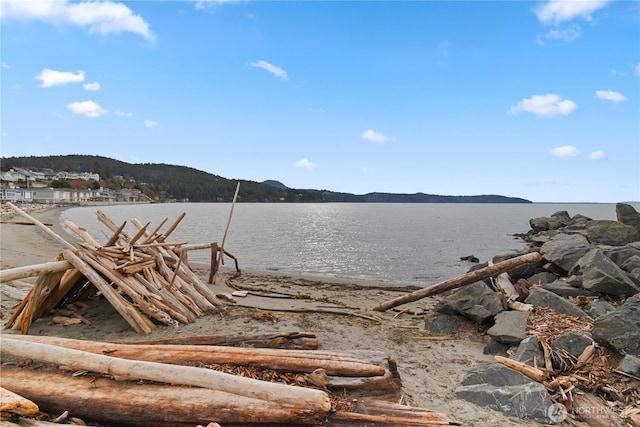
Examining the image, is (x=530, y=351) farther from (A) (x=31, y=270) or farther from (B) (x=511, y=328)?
(A) (x=31, y=270)

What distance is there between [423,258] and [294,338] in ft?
76.1

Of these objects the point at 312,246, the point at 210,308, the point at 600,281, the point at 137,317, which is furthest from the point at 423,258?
the point at 137,317

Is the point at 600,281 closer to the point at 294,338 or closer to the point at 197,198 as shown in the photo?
the point at 294,338

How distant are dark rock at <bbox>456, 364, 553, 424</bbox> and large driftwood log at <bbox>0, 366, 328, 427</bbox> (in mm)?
2846

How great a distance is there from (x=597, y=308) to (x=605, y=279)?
1540 millimetres

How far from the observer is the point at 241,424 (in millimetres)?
3768

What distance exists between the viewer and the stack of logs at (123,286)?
779cm

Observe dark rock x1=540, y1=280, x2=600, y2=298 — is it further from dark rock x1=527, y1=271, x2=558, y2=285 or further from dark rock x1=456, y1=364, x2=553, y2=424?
dark rock x1=456, y1=364, x2=553, y2=424

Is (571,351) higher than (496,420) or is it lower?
higher

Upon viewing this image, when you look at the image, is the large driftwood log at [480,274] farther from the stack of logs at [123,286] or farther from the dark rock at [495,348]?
the stack of logs at [123,286]

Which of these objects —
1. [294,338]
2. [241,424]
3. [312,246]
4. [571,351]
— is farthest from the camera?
[312,246]

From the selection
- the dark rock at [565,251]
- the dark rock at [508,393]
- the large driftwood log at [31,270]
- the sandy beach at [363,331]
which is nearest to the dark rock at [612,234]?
the dark rock at [565,251]

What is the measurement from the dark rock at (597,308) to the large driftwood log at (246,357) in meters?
6.11

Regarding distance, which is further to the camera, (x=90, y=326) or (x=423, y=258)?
(x=423, y=258)
